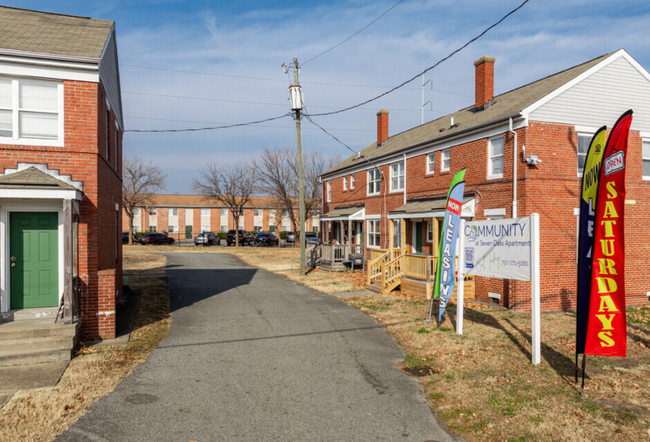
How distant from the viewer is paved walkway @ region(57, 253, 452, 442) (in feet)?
17.9

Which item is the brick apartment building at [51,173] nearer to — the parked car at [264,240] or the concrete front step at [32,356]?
the concrete front step at [32,356]

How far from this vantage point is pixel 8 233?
9172mm

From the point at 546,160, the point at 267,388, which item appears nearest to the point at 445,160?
the point at 546,160

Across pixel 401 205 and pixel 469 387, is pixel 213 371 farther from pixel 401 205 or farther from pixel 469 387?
pixel 401 205

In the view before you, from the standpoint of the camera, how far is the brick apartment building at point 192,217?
205 ft

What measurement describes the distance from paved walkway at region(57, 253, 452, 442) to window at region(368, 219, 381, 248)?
11.5 meters

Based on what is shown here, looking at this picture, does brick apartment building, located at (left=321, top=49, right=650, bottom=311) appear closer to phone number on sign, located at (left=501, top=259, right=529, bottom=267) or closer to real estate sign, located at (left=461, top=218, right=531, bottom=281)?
real estate sign, located at (left=461, top=218, right=531, bottom=281)

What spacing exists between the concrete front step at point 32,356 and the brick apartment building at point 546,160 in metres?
12.0

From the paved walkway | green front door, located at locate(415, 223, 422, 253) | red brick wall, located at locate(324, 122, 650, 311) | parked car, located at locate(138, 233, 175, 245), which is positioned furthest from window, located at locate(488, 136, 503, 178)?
parked car, located at locate(138, 233, 175, 245)

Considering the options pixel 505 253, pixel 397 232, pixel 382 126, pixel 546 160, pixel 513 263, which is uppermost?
pixel 382 126

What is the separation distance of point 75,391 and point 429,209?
43.2ft

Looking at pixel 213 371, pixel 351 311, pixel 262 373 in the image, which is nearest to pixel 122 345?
pixel 213 371

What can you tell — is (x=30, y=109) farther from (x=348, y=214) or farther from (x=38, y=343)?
(x=348, y=214)

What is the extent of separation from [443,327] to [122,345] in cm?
737
